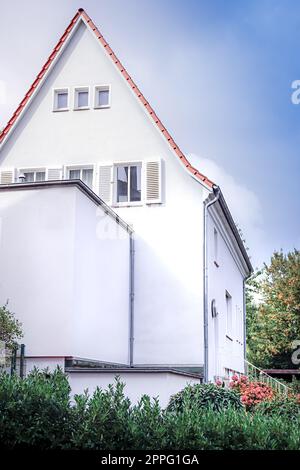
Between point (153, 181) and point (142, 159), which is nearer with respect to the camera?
point (153, 181)

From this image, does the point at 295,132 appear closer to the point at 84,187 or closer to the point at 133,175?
the point at 133,175

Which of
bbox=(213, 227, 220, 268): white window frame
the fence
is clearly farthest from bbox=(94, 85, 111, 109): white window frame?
the fence

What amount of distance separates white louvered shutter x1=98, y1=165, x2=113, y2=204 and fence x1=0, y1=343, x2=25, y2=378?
6.20 m

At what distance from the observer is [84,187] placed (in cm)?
1285

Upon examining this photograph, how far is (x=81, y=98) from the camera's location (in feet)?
60.2

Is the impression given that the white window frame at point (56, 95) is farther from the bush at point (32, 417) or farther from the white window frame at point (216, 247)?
the bush at point (32, 417)

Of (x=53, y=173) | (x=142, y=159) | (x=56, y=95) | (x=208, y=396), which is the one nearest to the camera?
(x=208, y=396)

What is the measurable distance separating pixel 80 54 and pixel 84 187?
693 centimetres

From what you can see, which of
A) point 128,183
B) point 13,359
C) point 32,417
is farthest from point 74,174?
point 32,417

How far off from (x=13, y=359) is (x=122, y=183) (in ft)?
23.1

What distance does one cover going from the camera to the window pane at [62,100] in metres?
18.3

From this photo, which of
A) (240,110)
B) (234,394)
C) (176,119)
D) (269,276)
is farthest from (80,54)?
(269,276)

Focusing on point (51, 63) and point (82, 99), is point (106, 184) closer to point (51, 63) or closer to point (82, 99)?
point (82, 99)

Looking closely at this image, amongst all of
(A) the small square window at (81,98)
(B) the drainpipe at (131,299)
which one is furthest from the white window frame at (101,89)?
(B) the drainpipe at (131,299)
